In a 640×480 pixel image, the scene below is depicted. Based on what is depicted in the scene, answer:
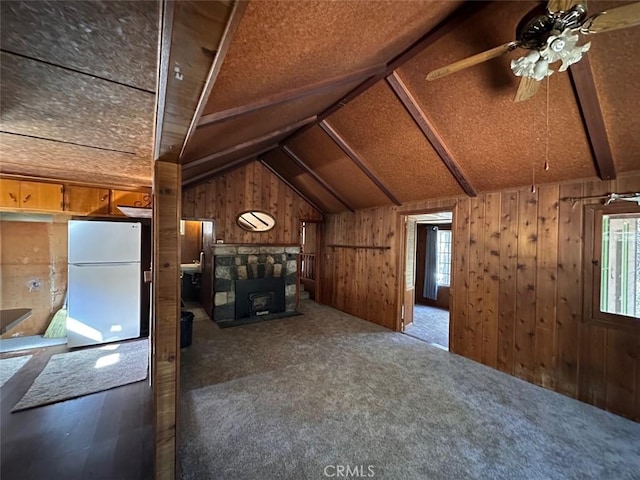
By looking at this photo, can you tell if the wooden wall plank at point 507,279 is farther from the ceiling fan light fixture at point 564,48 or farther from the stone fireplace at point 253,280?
the stone fireplace at point 253,280

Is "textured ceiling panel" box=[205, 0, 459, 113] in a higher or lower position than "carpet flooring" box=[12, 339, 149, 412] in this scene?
higher

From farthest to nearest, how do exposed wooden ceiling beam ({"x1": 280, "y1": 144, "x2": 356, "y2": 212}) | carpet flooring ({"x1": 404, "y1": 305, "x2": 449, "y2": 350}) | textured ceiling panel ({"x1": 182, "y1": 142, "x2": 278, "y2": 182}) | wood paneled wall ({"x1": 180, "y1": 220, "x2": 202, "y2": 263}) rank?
wood paneled wall ({"x1": 180, "y1": 220, "x2": 202, "y2": 263}) → exposed wooden ceiling beam ({"x1": 280, "y1": 144, "x2": 356, "y2": 212}) → carpet flooring ({"x1": 404, "y1": 305, "x2": 449, "y2": 350}) → textured ceiling panel ({"x1": 182, "y1": 142, "x2": 278, "y2": 182})

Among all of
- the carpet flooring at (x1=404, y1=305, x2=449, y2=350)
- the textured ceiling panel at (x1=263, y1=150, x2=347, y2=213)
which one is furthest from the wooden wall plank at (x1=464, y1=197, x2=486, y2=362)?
the textured ceiling panel at (x1=263, y1=150, x2=347, y2=213)

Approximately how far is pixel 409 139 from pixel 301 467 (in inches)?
124

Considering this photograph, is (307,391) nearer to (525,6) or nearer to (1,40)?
(1,40)

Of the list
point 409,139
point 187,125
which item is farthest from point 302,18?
point 409,139

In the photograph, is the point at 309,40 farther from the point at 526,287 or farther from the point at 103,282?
the point at 103,282

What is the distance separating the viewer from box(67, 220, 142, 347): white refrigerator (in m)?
3.37

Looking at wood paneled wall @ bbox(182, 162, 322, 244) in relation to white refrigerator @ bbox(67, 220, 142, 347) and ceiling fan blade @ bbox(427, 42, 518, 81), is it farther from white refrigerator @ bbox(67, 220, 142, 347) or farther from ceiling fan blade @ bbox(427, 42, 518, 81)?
ceiling fan blade @ bbox(427, 42, 518, 81)

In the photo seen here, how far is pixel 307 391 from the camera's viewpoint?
2.57 metres

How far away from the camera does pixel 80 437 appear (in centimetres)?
192

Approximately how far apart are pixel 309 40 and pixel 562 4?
3.83 ft

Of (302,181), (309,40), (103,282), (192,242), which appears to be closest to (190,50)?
(309,40)

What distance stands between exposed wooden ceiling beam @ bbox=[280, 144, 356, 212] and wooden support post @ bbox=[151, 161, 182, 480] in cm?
310
